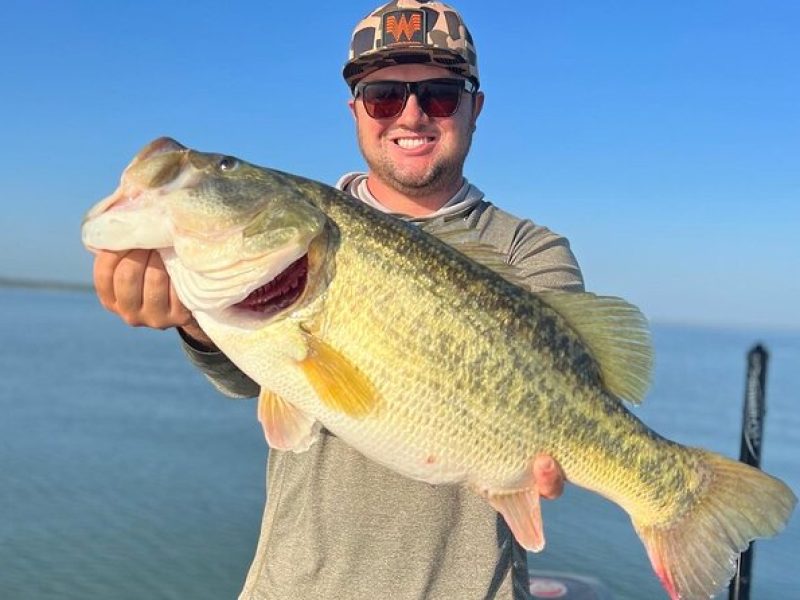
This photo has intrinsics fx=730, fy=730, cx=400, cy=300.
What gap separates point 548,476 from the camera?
9.71 feet

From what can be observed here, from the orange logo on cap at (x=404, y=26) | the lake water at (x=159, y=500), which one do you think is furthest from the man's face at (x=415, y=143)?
the lake water at (x=159, y=500)

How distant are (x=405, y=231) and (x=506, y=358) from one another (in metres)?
0.65

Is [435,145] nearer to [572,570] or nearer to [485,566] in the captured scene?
[485,566]

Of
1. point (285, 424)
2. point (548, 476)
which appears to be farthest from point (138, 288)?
point (548, 476)

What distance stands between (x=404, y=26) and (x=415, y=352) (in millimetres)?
2137

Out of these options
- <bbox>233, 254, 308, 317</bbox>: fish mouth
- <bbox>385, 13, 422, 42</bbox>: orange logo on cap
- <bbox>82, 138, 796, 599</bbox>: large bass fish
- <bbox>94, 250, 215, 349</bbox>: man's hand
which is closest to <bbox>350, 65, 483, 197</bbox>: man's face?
<bbox>385, 13, 422, 42</bbox>: orange logo on cap

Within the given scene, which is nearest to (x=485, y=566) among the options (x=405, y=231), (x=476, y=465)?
(x=476, y=465)

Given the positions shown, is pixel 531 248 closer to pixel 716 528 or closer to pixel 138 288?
pixel 716 528

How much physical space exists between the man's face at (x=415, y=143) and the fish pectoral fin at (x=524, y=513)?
1816mm

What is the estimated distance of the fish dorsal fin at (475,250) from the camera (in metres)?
3.10

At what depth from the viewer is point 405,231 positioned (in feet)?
9.52

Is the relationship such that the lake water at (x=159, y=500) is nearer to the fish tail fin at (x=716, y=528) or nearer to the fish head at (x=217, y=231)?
the fish tail fin at (x=716, y=528)

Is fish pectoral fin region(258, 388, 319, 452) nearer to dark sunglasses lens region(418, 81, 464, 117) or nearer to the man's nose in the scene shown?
the man's nose

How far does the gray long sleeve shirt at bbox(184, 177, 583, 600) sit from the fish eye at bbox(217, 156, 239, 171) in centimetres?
84
